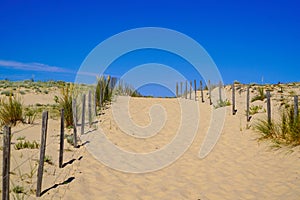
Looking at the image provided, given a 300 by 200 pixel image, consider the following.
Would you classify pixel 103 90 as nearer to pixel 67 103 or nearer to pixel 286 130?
pixel 67 103

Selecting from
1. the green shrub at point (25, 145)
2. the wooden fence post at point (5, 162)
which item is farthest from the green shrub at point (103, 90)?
the wooden fence post at point (5, 162)

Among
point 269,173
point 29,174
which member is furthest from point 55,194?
point 269,173

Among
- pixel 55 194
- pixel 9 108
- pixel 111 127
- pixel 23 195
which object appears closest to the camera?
pixel 23 195

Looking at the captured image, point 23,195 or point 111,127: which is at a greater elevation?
point 111,127

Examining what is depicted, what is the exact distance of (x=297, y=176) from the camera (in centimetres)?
693

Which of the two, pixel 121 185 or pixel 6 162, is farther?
pixel 121 185

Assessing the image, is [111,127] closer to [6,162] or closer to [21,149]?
[21,149]

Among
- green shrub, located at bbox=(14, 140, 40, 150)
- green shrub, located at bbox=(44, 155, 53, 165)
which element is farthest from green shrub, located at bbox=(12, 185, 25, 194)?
green shrub, located at bbox=(14, 140, 40, 150)

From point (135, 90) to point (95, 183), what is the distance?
82.2ft

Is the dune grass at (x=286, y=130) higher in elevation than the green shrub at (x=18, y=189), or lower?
higher

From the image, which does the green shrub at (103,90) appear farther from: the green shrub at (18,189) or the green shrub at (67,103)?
the green shrub at (18,189)

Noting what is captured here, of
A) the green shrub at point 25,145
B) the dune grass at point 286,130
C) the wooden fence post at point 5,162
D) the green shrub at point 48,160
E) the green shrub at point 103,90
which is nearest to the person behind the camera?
the wooden fence post at point 5,162

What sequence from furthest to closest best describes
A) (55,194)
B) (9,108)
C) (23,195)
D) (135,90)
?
(135,90), (9,108), (55,194), (23,195)

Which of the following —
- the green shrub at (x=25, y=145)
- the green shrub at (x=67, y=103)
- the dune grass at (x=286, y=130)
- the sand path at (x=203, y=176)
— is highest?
the green shrub at (x=67, y=103)
